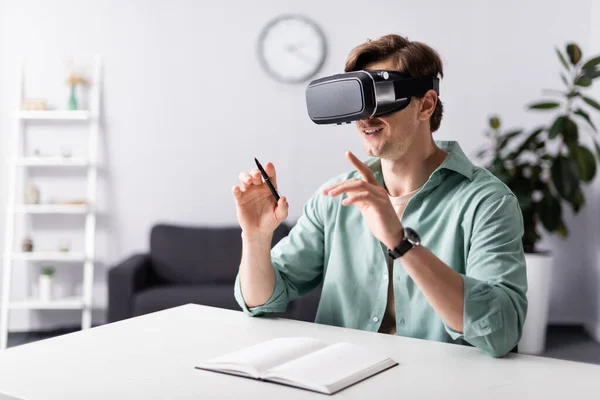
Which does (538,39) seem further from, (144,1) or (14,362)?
(14,362)

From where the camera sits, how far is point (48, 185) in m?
4.24

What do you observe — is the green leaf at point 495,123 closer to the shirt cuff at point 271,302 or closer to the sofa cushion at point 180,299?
the sofa cushion at point 180,299

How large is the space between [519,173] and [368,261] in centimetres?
234

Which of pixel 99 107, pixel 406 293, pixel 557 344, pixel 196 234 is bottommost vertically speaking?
pixel 557 344

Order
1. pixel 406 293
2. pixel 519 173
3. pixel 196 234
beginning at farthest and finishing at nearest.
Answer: pixel 196 234 → pixel 519 173 → pixel 406 293

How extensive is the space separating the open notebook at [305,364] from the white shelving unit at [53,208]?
118 inches

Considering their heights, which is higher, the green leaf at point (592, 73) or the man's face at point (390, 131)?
the green leaf at point (592, 73)

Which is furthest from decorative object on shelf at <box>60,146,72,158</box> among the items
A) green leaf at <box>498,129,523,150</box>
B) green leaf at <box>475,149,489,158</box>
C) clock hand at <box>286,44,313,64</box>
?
green leaf at <box>498,129,523,150</box>

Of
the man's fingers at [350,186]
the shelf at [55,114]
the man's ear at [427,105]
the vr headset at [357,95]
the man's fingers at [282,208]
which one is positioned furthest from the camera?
the shelf at [55,114]

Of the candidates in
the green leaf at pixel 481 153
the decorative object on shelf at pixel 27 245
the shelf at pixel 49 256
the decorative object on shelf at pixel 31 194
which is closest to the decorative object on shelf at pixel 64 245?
the shelf at pixel 49 256

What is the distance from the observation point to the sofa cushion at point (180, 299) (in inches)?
139

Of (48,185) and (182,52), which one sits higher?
(182,52)

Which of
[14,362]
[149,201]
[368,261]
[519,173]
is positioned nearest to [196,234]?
[149,201]

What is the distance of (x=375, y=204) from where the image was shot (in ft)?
4.27
